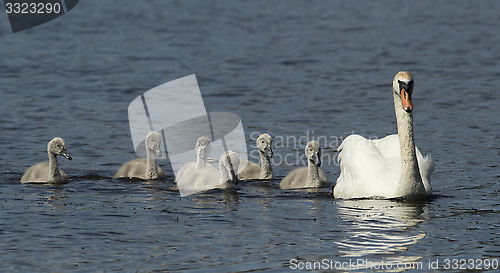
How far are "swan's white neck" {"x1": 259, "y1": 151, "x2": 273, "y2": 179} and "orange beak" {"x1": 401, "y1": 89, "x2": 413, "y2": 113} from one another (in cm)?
283

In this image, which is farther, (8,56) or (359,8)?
(359,8)

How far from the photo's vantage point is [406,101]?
42.2ft

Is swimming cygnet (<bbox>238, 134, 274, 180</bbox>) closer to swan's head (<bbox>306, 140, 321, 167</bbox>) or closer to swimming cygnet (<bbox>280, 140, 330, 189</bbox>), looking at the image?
swimming cygnet (<bbox>280, 140, 330, 189</bbox>)

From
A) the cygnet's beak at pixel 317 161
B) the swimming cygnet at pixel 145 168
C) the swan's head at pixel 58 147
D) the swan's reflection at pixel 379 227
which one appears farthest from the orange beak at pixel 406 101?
the swan's head at pixel 58 147

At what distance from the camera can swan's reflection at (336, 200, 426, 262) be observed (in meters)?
10.4

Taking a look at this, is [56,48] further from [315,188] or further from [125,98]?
[315,188]

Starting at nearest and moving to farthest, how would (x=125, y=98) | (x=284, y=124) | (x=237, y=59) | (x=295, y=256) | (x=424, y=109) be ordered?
(x=295, y=256) → (x=284, y=124) → (x=424, y=109) → (x=125, y=98) → (x=237, y=59)

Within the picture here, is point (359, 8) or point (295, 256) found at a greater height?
point (359, 8)

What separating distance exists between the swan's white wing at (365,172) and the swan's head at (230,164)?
167 centimetres

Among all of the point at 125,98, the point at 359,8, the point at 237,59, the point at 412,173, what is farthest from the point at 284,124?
the point at 359,8

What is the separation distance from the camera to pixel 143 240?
10.9 metres

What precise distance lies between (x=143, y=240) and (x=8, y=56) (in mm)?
17142

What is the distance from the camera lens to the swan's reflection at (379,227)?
34.1 feet

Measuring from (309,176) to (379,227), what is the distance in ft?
9.81
